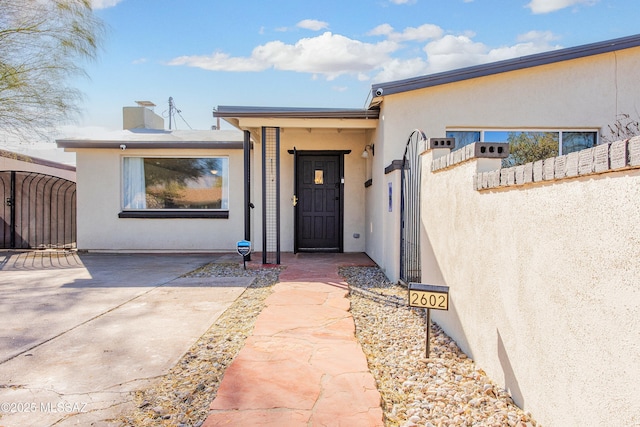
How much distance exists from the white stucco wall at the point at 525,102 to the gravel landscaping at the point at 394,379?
264cm

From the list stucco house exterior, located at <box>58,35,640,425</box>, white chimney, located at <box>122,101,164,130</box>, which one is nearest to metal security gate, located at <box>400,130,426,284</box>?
stucco house exterior, located at <box>58,35,640,425</box>

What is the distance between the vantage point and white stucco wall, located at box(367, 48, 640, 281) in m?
6.89

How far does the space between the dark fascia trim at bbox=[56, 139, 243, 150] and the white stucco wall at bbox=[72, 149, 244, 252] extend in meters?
0.19

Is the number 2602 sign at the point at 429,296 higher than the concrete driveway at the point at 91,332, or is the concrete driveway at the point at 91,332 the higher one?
the number 2602 sign at the point at 429,296

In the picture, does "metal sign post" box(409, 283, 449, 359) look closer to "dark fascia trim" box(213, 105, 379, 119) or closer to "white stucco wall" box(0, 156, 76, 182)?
"dark fascia trim" box(213, 105, 379, 119)

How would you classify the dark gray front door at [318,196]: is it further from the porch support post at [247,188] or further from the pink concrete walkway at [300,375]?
the pink concrete walkway at [300,375]

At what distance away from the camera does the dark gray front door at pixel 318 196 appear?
1001 centimetres

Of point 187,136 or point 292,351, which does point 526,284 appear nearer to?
point 292,351

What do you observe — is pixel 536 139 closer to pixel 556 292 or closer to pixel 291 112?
pixel 291 112

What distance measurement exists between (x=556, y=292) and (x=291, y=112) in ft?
19.8

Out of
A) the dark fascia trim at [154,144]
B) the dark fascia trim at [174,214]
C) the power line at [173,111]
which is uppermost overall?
the power line at [173,111]

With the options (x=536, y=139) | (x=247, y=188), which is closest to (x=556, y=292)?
(x=536, y=139)

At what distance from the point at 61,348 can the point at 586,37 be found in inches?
328

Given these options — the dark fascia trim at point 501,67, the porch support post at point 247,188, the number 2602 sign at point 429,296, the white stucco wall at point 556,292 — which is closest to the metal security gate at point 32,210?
the porch support post at point 247,188
